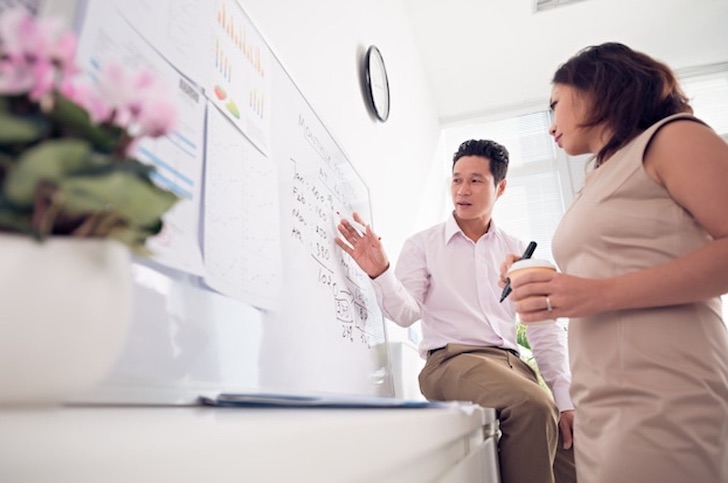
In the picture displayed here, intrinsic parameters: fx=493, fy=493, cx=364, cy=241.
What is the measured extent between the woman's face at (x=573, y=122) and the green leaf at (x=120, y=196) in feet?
3.13

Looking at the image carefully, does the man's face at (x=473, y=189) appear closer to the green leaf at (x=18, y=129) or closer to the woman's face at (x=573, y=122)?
the woman's face at (x=573, y=122)

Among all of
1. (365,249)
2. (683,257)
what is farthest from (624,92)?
(365,249)

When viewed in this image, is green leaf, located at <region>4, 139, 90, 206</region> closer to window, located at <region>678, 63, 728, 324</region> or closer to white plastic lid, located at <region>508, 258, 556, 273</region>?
white plastic lid, located at <region>508, 258, 556, 273</region>

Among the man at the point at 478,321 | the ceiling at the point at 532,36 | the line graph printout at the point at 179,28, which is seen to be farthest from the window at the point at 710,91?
the line graph printout at the point at 179,28

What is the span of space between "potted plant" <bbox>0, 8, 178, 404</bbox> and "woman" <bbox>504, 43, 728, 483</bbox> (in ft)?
2.35

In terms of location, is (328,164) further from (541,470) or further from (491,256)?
→ (541,470)

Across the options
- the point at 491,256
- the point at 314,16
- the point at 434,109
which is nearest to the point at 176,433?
the point at 314,16

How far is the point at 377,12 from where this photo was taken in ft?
7.04

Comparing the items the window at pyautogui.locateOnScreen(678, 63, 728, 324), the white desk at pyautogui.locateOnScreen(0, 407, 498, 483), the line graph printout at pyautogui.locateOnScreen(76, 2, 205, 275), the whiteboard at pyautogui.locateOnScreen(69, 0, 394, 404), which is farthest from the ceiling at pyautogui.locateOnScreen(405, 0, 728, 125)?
the white desk at pyautogui.locateOnScreen(0, 407, 498, 483)

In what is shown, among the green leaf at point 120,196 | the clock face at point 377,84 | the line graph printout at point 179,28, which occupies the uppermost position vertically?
the clock face at point 377,84

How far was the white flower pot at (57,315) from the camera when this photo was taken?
204 millimetres

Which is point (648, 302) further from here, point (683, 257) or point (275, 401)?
point (275, 401)

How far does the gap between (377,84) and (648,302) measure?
4.73ft

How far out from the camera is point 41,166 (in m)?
0.19
